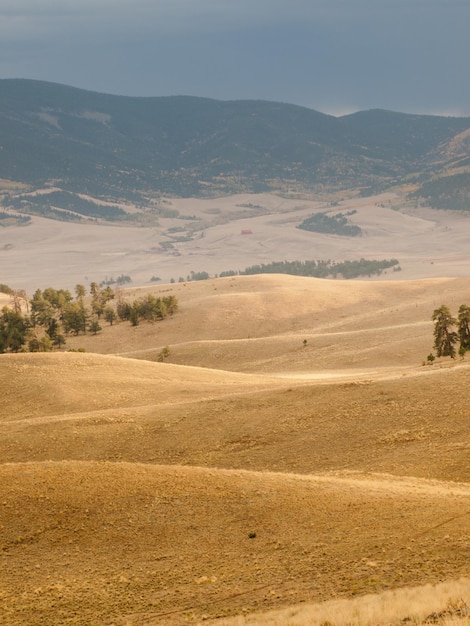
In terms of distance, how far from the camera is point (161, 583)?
26062mm

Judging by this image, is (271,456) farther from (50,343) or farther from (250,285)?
(250,285)

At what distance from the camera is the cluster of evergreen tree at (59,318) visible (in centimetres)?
12500

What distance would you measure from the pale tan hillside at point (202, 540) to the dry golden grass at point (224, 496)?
74 millimetres

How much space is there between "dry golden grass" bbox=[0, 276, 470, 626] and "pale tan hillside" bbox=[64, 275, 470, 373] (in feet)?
89.3

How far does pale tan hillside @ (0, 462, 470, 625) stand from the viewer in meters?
24.6

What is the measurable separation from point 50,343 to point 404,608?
10452 centimetres

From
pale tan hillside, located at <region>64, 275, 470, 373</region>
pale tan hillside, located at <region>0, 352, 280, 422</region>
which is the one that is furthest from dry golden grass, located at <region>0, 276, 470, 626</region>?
pale tan hillside, located at <region>64, 275, 470, 373</region>

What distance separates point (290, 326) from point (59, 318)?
132 ft

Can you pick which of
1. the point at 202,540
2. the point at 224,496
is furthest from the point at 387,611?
the point at 224,496

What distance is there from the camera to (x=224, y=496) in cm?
3206

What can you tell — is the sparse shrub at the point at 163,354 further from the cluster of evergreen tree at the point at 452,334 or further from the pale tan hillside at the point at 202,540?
the pale tan hillside at the point at 202,540

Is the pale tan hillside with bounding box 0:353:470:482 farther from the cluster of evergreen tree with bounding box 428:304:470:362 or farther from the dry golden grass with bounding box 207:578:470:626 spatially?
the cluster of evergreen tree with bounding box 428:304:470:362

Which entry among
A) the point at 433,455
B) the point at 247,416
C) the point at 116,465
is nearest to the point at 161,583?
the point at 116,465

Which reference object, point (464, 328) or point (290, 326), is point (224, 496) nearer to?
point (464, 328)
